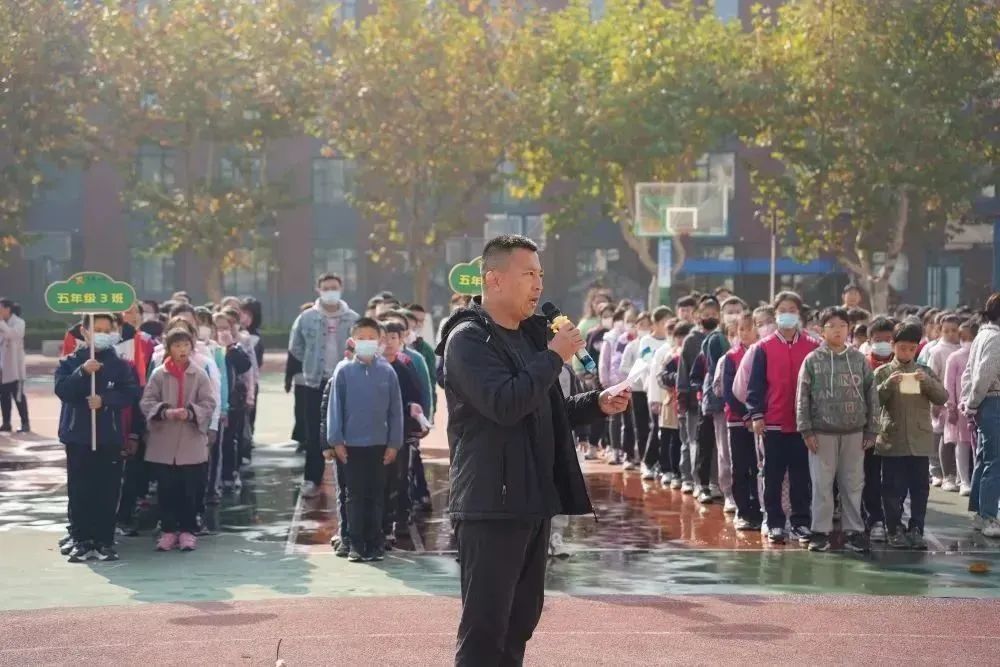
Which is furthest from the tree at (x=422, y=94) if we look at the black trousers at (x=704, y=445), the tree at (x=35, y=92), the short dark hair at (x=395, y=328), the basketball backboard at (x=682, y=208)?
the short dark hair at (x=395, y=328)

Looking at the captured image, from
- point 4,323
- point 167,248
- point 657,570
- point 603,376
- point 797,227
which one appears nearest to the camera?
point 657,570

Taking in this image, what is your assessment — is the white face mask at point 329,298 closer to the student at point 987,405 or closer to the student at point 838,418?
the student at point 838,418

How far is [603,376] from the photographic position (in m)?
20.7

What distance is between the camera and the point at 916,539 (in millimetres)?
13688

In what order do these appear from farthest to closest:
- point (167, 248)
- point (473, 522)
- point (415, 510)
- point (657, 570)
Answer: point (167, 248) < point (415, 510) < point (657, 570) < point (473, 522)

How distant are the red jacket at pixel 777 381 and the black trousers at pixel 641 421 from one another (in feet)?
16.3

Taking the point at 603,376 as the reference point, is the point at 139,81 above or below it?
above

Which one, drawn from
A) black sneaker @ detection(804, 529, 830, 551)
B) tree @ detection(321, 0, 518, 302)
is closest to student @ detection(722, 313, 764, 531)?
black sneaker @ detection(804, 529, 830, 551)

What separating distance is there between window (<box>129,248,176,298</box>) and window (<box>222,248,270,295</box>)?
199 cm

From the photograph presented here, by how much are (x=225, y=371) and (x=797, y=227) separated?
30543 millimetres

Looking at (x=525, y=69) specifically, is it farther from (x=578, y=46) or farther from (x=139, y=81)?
(x=139, y=81)

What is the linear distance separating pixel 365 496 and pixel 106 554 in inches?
77.2

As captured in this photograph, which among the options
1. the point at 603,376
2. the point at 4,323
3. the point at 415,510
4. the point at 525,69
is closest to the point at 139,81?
the point at 525,69

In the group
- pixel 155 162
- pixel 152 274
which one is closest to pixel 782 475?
pixel 155 162
